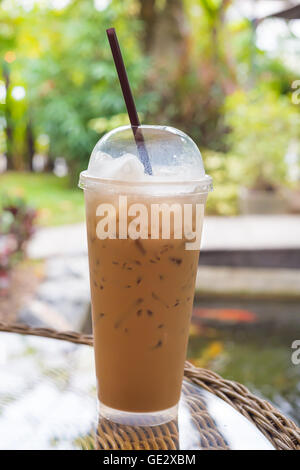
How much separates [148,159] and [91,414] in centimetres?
40

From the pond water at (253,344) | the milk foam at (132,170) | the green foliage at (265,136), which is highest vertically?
the milk foam at (132,170)

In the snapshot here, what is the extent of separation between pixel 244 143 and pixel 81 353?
546cm

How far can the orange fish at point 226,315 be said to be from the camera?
3.78 meters

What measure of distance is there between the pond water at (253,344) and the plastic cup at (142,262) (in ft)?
6.92

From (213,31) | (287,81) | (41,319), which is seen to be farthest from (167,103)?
(41,319)

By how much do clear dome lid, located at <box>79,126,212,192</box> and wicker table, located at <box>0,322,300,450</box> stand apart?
0.35 metres

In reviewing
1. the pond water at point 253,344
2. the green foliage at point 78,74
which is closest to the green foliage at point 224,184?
the green foliage at point 78,74

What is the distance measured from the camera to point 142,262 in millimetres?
761

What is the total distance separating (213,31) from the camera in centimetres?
717

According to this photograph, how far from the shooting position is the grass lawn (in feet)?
21.1

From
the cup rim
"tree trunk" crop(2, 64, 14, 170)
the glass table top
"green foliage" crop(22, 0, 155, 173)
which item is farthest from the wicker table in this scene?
"tree trunk" crop(2, 64, 14, 170)

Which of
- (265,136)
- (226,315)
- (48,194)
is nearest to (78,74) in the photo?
(48,194)

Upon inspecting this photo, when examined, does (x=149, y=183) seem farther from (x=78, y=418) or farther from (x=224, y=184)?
(x=224, y=184)

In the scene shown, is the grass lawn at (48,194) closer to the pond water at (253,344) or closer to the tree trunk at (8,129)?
the tree trunk at (8,129)
